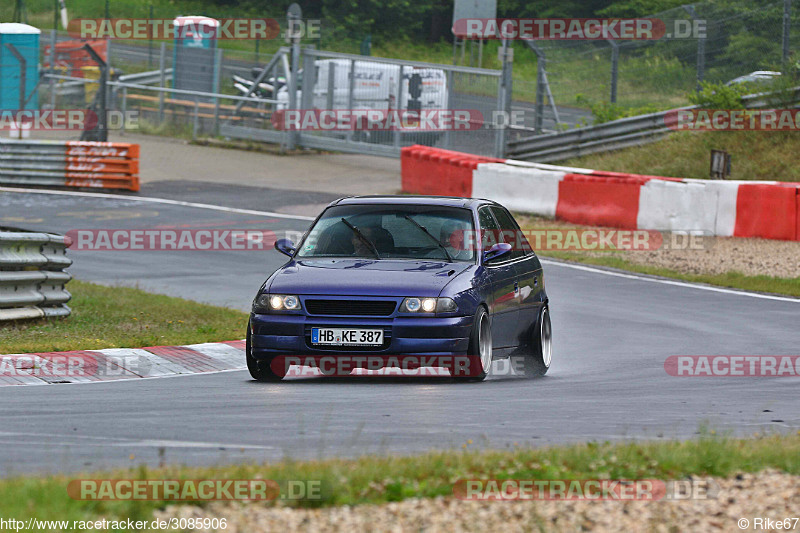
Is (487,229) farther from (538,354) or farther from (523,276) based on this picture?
(538,354)

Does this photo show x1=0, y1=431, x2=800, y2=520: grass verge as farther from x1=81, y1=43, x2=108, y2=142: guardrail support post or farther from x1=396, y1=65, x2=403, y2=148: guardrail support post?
x1=396, y1=65, x2=403, y2=148: guardrail support post

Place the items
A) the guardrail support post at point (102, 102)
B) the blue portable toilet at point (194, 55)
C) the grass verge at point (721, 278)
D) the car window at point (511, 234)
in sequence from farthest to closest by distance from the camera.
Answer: the blue portable toilet at point (194, 55), the guardrail support post at point (102, 102), the grass verge at point (721, 278), the car window at point (511, 234)

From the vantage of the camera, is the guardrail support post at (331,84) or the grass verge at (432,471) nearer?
the grass verge at (432,471)

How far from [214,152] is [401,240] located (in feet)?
79.4

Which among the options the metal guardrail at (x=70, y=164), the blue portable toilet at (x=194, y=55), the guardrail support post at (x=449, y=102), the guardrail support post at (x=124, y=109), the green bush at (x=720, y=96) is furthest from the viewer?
the blue portable toilet at (x=194, y=55)

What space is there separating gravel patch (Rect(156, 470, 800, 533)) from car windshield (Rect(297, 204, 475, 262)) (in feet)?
16.0

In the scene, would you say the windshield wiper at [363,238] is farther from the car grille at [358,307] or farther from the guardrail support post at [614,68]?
the guardrail support post at [614,68]

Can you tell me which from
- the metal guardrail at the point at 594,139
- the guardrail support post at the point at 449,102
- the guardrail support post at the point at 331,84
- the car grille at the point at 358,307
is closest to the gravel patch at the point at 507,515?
the car grille at the point at 358,307

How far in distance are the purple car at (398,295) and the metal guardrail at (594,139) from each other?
16.9 m

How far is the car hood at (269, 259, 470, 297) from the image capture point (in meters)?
9.49

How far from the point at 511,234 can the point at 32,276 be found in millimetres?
4540

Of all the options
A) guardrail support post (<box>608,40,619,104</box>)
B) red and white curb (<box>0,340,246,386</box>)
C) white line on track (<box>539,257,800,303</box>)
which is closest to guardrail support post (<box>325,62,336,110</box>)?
guardrail support post (<box>608,40,619,104</box>)

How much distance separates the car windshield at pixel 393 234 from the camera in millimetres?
10320

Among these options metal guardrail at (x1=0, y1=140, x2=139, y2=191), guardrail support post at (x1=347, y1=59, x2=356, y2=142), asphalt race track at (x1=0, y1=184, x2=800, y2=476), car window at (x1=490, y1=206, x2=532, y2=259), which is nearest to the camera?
asphalt race track at (x1=0, y1=184, x2=800, y2=476)
